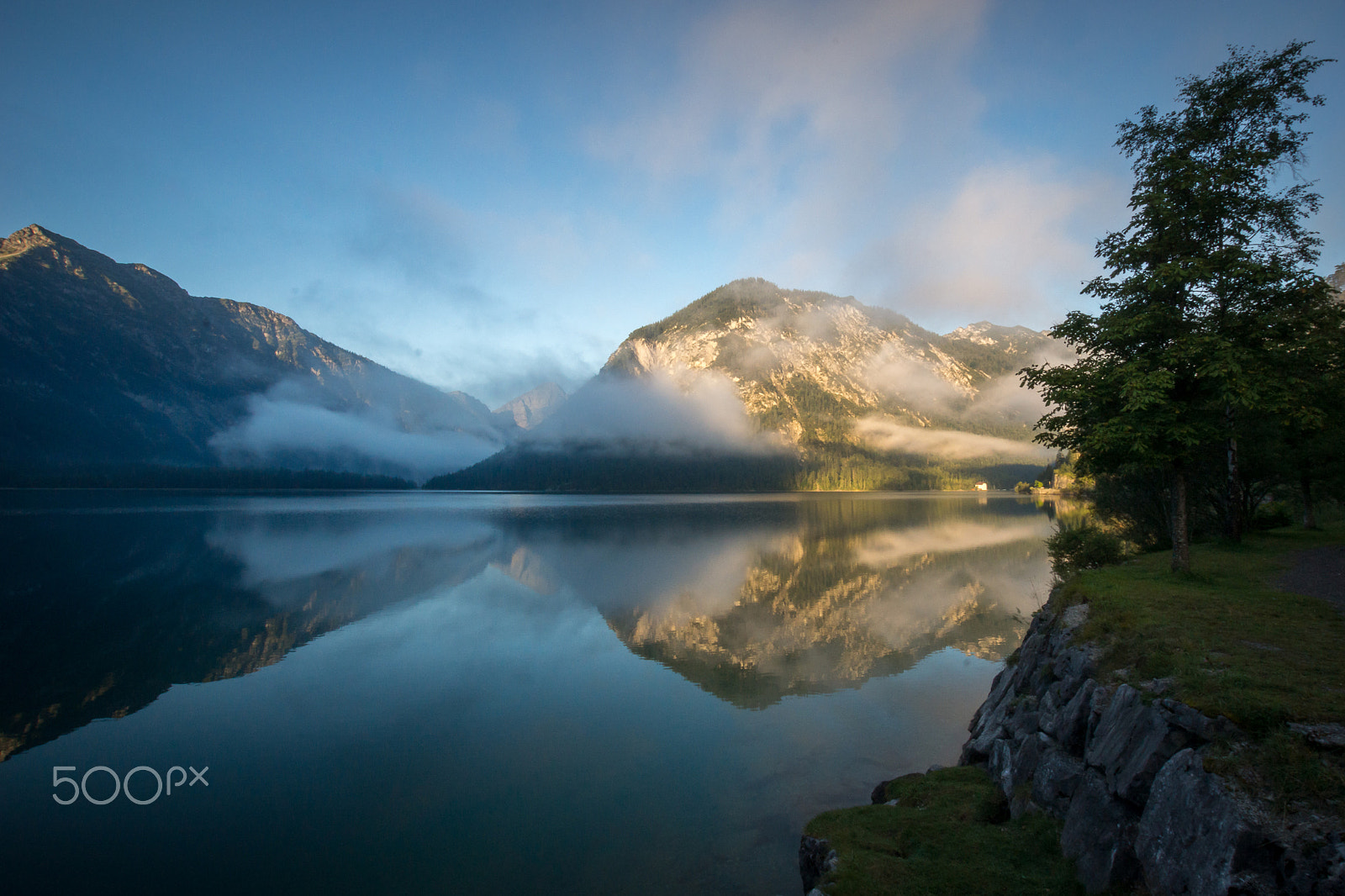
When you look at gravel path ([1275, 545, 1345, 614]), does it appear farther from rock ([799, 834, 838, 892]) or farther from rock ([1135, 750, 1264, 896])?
rock ([799, 834, 838, 892])

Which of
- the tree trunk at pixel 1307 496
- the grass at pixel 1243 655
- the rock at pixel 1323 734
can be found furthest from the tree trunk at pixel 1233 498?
the rock at pixel 1323 734

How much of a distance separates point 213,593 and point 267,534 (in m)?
41.4

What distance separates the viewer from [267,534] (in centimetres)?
7388

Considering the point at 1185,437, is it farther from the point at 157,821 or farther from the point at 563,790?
the point at 157,821

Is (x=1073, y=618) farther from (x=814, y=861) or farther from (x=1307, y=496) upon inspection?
(x=1307, y=496)

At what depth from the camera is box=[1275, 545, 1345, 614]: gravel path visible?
596 inches

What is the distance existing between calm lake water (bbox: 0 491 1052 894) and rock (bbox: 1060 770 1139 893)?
537cm

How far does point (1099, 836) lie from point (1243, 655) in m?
4.53

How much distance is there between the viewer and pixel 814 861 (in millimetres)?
10609

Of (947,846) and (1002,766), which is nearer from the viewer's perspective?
(947,846)

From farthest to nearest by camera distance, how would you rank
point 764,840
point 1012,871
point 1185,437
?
point 1185,437 < point 764,840 < point 1012,871

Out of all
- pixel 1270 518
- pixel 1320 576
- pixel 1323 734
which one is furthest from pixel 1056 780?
pixel 1270 518

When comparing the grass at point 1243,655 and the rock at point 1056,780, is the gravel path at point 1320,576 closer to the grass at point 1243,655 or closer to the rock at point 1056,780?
the grass at point 1243,655

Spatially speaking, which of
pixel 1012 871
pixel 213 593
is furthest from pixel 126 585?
pixel 1012 871
